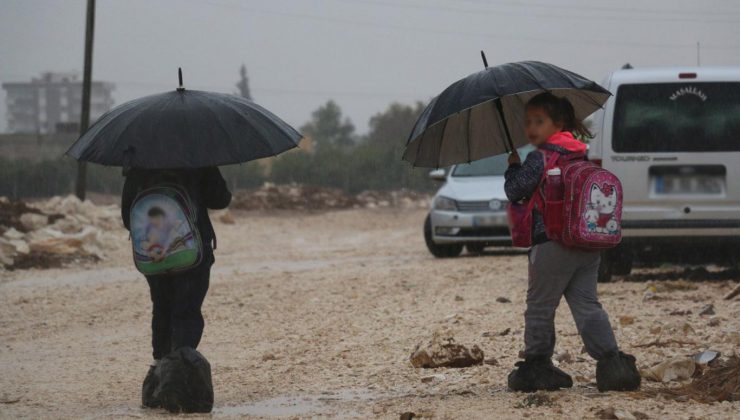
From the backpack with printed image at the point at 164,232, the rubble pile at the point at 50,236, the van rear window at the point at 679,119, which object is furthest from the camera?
the rubble pile at the point at 50,236

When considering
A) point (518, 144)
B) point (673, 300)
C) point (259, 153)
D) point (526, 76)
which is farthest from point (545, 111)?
point (673, 300)

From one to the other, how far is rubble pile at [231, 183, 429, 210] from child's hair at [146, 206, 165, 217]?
37.5m

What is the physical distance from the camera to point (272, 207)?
45531 mm

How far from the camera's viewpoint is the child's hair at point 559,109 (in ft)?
21.5

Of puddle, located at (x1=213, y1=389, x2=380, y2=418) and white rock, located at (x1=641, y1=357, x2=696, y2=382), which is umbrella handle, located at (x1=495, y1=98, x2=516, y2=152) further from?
puddle, located at (x1=213, y1=389, x2=380, y2=418)

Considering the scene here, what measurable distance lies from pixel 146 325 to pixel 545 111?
603 cm

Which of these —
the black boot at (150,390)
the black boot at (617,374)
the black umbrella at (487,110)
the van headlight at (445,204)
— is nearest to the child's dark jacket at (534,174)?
the black umbrella at (487,110)

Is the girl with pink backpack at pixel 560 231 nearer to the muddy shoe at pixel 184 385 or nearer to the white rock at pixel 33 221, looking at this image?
the muddy shoe at pixel 184 385

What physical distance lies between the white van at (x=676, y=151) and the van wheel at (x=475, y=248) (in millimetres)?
6625

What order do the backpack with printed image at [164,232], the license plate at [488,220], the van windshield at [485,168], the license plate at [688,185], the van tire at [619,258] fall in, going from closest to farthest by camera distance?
the backpack with printed image at [164,232], the license plate at [688,185], the van tire at [619,258], the license plate at [488,220], the van windshield at [485,168]

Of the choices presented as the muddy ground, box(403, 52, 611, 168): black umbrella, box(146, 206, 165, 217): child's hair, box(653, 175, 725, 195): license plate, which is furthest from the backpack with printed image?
box(653, 175, 725, 195): license plate

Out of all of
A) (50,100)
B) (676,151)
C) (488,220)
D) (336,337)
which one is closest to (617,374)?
(336,337)

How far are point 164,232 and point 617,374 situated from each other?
238 centimetres

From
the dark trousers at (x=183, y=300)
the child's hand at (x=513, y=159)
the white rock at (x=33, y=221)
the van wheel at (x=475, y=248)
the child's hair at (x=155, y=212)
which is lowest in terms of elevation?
the van wheel at (x=475, y=248)
